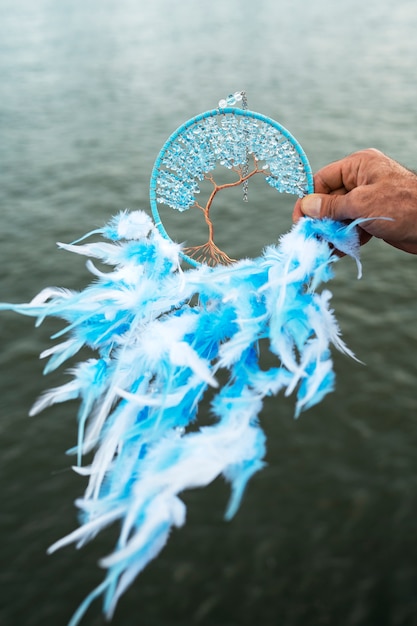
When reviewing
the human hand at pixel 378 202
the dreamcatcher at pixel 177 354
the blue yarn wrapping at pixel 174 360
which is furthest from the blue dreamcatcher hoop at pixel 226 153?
the blue yarn wrapping at pixel 174 360

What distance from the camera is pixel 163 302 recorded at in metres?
2.04

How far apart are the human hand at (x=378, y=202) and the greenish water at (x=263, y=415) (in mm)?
1635

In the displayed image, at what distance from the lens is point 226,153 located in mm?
2322

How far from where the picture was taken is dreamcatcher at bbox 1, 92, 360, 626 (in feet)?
5.47

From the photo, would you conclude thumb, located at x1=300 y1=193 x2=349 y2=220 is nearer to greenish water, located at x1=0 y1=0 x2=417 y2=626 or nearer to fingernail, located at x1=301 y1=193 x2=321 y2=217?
fingernail, located at x1=301 y1=193 x2=321 y2=217

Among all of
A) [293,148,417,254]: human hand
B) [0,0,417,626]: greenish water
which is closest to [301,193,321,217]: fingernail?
[293,148,417,254]: human hand

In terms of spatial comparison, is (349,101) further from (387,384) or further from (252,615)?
(252,615)

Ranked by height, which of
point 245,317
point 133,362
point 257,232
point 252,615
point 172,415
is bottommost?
point 252,615

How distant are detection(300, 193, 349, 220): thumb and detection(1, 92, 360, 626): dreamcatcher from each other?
47 mm

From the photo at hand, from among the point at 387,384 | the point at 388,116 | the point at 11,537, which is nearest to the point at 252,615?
the point at 11,537

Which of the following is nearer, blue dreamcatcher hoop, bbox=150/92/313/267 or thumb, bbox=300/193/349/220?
thumb, bbox=300/193/349/220

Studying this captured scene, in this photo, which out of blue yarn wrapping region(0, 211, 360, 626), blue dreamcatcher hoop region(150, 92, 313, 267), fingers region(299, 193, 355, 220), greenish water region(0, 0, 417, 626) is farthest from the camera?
greenish water region(0, 0, 417, 626)

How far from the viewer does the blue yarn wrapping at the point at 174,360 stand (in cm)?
166

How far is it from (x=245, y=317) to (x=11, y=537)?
202 centimetres
